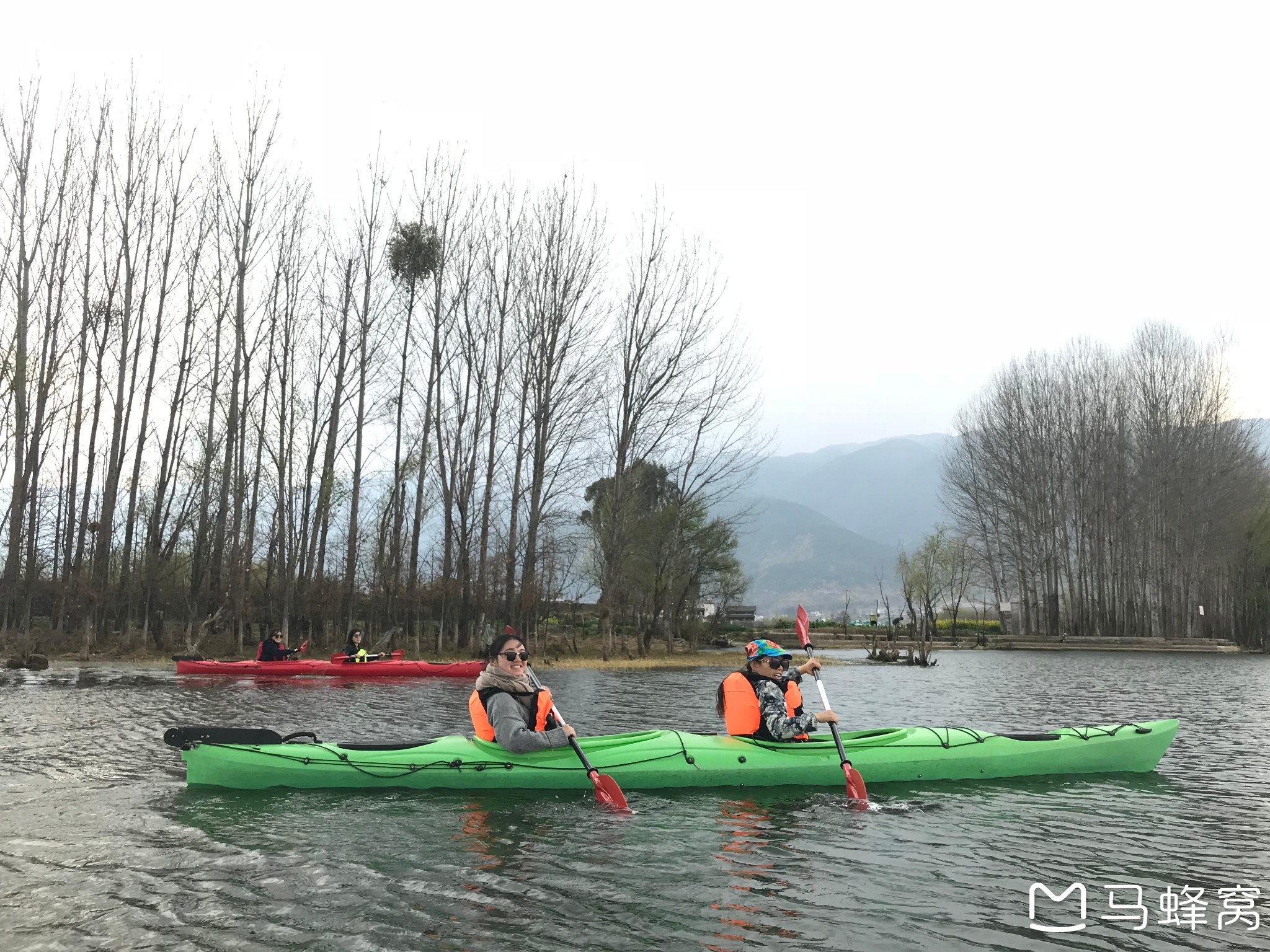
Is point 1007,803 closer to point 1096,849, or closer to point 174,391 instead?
point 1096,849

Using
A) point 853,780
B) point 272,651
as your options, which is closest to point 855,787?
point 853,780

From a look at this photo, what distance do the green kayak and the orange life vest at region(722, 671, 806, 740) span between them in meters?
0.15

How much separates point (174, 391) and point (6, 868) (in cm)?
2112

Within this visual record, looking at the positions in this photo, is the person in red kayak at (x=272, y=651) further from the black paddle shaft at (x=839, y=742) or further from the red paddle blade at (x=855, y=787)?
the red paddle blade at (x=855, y=787)

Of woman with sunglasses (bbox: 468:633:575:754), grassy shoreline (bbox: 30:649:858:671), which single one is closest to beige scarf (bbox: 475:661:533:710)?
woman with sunglasses (bbox: 468:633:575:754)

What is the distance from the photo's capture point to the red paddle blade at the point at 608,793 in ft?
24.9

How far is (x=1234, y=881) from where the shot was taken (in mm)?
5867

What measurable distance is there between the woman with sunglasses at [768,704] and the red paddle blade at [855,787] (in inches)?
22.5

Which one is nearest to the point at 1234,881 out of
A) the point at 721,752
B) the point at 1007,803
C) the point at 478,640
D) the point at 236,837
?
the point at 1007,803

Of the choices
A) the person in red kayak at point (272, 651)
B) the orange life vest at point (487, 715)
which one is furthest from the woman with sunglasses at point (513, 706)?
the person in red kayak at point (272, 651)

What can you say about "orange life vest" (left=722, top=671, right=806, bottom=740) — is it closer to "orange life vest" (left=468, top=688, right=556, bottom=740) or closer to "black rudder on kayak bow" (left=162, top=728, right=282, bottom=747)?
"orange life vest" (left=468, top=688, right=556, bottom=740)

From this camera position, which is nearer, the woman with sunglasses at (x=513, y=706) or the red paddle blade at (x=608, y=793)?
the red paddle blade at (x=608, y=793)

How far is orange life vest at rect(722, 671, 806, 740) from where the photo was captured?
871 cm

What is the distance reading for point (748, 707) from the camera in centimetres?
873
